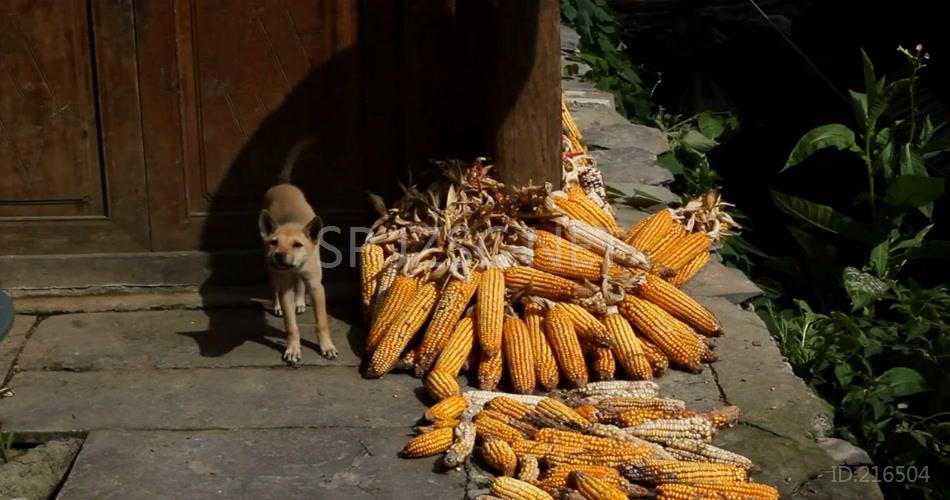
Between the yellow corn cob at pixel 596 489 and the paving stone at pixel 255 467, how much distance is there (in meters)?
0.47

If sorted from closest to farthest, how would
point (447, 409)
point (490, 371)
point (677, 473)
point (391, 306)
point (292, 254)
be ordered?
point (677, 473)
point (447, 409)
point (490, 371)
point (292, 254)
point (391, 306)

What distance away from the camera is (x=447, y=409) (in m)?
5.07

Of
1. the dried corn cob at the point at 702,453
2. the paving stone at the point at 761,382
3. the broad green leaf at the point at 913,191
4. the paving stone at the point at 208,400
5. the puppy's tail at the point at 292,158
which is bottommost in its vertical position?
the paving stone at the point at 208,400

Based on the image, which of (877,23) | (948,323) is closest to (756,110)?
(877,23)

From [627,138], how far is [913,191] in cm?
241

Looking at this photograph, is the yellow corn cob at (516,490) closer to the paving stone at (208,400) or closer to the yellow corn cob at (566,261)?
the paving stone at (208,400)

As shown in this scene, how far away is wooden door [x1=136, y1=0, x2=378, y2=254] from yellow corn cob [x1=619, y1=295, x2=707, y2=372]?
1.76 meters

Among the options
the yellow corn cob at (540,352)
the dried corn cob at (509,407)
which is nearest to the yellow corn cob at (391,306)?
the yellow corn cob at (540,352)

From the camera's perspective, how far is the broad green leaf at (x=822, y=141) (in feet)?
23.7

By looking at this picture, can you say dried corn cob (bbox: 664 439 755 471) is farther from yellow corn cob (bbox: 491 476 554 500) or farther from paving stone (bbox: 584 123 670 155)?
paving stone (bbox: 584 123 670 155)

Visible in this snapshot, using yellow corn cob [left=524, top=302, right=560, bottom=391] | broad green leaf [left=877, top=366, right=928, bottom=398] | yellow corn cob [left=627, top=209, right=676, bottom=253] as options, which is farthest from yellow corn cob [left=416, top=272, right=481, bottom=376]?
broad green leaf [left=877, top=366, right=928, bottom=398]

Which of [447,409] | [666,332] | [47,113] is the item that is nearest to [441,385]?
[447,409]

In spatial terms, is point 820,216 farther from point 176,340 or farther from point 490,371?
point 176,340

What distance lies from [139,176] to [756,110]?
7.79 metres
